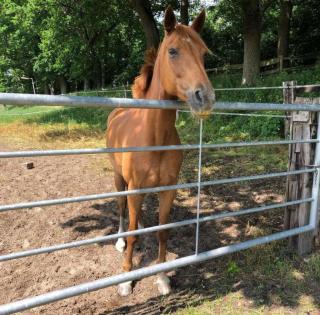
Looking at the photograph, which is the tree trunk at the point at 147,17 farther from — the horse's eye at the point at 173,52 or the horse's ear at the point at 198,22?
the horse's eye at the point at 173,52

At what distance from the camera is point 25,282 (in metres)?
3.44

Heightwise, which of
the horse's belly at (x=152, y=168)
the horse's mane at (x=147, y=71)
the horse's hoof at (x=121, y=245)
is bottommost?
the horse's hoof at (x=121, y=245)

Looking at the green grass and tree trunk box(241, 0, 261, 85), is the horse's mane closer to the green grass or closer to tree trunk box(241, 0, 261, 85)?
tree trunk box(241, 0, 261, 85)

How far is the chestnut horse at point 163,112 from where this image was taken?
2.40 m

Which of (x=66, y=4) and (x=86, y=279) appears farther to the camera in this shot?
(x=66, y=4)

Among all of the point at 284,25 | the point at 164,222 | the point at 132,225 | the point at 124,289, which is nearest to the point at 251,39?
the point at 284,25

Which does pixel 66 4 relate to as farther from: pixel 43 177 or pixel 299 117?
Result: pixel 299 117

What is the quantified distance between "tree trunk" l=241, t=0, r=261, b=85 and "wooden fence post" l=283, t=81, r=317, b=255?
7.79 meters

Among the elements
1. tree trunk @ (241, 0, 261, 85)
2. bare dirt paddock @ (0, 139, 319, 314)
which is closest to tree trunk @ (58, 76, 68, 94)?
tree trunk @ (241, 0, 261, 85)

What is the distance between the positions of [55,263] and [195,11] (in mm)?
25909

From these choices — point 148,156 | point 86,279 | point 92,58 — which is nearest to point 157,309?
point 86,279

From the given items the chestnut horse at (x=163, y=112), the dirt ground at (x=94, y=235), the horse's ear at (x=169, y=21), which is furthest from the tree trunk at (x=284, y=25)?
the horse's ear at (x=169, y=21)

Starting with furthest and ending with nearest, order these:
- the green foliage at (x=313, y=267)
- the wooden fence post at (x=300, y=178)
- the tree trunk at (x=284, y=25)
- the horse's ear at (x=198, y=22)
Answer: the tree trunk at (x=284, y=25), the wooden fence post at (x=300, y=178), the green foliage at (x=313, y=267), the horse's ear at (x=198, y=22)

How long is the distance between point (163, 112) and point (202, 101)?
0.86 metres
